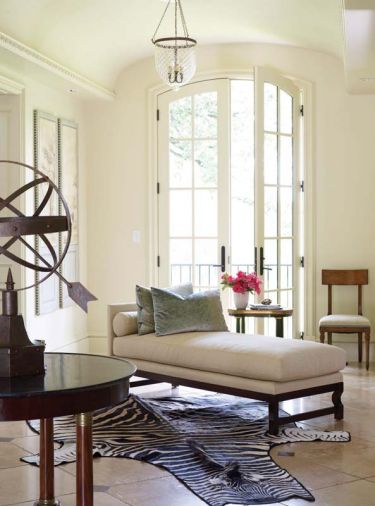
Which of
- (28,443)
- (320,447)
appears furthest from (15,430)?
(320,447)

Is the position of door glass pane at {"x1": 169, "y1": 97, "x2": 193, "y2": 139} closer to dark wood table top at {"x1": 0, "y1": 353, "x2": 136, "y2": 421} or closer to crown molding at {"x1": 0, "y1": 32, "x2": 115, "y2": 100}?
crown molding at {"x1": 0, "y1": 32, "x2": 115, "y2": 100}

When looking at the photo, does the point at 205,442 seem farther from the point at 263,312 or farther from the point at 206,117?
the point at 206,117

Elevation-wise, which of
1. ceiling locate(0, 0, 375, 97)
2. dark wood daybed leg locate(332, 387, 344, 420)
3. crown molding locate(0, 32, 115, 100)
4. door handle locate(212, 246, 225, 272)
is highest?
ceiling locate(0, 0, 375, 97)

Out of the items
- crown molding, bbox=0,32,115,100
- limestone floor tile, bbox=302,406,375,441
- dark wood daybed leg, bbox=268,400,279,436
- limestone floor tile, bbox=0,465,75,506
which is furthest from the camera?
crown molding, bbox=0,32,115,100

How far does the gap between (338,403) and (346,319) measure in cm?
201

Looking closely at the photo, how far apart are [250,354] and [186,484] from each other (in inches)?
48.6

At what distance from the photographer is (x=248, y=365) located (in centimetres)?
510

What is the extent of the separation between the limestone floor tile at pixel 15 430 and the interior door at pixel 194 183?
300 cm

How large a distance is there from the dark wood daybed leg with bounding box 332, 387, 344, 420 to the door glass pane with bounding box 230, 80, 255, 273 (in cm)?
385

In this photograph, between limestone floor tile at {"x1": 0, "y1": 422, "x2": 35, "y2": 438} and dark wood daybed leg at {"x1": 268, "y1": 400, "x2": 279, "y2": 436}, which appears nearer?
dark wood daybed leg at {"x1": 268, "y1": 400, "x2": 279, "y2": 436}

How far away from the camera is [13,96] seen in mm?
6797

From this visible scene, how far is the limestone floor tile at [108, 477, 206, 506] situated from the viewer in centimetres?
383

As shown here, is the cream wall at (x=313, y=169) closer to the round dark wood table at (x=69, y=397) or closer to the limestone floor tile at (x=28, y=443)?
the limestone floor tile at (x=28, y=443)

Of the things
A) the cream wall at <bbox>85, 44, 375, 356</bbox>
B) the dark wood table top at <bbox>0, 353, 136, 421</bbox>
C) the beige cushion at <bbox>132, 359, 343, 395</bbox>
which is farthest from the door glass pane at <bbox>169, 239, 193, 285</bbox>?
the dark wood table top at <bbox>0, 353, 136, 421</bbox>
